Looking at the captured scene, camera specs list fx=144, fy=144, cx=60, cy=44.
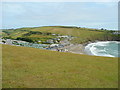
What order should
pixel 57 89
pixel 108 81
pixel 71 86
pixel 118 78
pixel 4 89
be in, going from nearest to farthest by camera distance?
pixel 4 89
pixel 57 89
pixel 71 86
pixel 108 81
pixel 118 78

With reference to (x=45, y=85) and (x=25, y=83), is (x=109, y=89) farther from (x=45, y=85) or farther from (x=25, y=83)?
(x=25, y=83)

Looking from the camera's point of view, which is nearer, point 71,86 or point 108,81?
point 71,86

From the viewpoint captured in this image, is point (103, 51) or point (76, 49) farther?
point (76, 49)

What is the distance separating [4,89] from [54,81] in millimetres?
4619

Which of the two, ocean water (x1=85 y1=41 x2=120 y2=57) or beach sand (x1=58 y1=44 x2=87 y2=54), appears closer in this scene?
ocean water (x1=85 y1=41 x2=120 y2=57)

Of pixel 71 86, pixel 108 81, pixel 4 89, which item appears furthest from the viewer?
pixel 108 81

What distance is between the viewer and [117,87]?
13.4 meters

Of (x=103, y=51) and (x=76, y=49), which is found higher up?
(x=76, y=49)

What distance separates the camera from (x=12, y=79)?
43.6 ft

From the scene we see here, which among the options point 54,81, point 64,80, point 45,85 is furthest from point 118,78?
point 45,85

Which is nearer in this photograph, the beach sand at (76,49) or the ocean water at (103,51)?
the ocean water at (103,51)

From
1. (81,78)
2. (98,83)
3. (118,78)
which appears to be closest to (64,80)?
(81,78)

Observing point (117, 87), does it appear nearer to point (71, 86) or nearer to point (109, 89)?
point (109, 89)

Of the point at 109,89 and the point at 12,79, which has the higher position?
the point at 12,79
